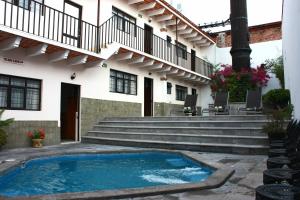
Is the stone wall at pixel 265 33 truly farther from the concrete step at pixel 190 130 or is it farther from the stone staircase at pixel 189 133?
the concrete step at pixel 190 130

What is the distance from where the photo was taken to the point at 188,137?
9742mm

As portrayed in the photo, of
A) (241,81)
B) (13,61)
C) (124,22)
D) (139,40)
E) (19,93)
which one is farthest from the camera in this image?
(241,81)

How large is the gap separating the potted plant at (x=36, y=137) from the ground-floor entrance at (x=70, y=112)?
1862 mm

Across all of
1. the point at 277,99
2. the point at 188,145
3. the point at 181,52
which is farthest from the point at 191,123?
the point at 181,52

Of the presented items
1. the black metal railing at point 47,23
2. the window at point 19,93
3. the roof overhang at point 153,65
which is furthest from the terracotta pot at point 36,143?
the roof overhang at point 153,65

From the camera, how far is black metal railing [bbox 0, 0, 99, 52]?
30.5 feet

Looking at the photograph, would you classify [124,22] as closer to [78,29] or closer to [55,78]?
[78,29]

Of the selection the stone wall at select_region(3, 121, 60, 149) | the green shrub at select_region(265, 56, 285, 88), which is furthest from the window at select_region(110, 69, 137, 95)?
the green shrub at select_region(265, 56, 285, 88)

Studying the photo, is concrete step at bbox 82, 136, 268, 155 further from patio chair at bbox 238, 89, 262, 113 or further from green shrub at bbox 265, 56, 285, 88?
green shrub at bbox 265, 56, 285, 88

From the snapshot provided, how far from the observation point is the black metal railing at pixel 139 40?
13266 mm

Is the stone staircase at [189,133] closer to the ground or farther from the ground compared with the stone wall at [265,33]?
closer to the ground

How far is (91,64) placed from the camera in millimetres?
12094

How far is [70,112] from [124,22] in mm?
5316

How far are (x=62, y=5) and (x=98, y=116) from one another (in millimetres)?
4630
